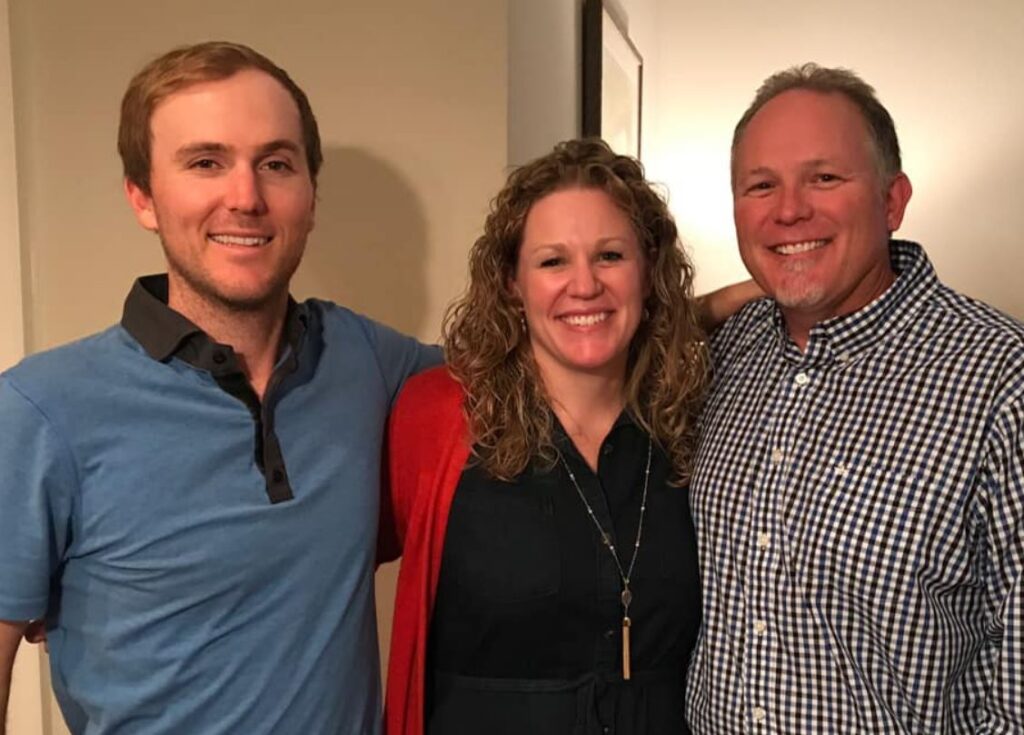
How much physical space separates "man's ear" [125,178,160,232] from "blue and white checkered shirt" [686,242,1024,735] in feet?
2.84

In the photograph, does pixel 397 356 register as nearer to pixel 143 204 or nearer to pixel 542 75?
pixel 143 204

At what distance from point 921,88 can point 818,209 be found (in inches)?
72.8

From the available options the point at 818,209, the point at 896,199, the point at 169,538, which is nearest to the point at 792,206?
the point at 818,209

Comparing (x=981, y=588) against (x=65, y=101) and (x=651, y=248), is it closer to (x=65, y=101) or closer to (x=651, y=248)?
(x=651, y=248)

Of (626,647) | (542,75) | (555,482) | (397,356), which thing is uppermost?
(542,75)

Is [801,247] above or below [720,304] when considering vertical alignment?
above

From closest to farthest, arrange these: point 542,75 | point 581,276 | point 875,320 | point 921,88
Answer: point 875,320 < point 581,276 < point 542,75 < point 921,88

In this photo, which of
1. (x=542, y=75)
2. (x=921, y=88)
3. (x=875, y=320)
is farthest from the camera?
(x=921, y=88)

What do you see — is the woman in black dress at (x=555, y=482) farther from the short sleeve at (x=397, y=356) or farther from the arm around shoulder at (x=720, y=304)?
the arm around shoulder at (x=720, y=304)

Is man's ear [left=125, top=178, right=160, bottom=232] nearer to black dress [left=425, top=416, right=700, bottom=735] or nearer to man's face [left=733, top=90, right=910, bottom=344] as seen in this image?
black dress [left=425, top=416, right=700, bottom=735]

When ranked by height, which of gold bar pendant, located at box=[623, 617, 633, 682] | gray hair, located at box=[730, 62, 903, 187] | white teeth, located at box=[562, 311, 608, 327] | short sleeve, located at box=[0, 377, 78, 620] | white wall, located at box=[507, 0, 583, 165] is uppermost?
white wall, located at box=[507, 0, 583, 165]

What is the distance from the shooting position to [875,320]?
4.19 feet

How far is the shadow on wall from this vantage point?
1645mm

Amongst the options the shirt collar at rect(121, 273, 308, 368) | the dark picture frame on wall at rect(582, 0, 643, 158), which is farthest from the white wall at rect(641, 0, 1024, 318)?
the shirt collar at rect(121, 273, 308, 368)
